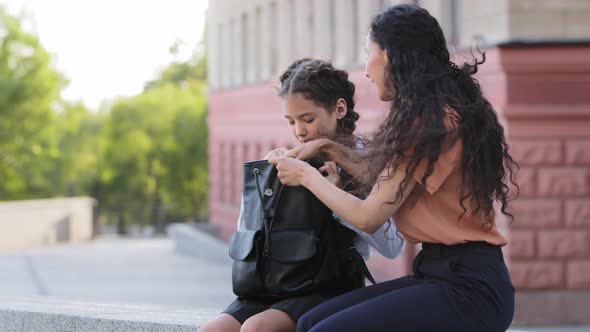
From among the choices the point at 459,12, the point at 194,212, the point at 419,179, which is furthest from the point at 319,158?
the point at 194,212

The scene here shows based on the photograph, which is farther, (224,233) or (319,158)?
(224,233)

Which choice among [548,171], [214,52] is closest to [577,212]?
[548,171]

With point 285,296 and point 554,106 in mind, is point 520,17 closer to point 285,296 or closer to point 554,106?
point 554,106

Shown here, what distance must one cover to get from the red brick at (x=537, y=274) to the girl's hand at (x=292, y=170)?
12372 millimetres

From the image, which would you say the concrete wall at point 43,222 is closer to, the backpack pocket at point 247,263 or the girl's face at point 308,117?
the girl's face at point 308,117

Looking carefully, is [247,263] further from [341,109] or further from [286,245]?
[341,109]

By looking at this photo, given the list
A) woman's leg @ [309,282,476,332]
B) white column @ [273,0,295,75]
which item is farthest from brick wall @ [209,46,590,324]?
white column @ [273,0,295,75]

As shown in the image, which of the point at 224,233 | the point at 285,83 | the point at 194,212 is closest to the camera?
the point at 285,83

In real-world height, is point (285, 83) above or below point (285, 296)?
above

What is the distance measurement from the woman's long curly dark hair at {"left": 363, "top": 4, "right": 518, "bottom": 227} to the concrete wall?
112 feet

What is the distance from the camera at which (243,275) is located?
17.4ft

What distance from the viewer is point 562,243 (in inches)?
683

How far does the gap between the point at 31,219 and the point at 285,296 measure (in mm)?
35406

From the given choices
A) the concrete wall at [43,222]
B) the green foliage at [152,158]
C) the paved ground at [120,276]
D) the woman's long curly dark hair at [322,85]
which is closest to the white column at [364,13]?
the paved ground at [120,276]
